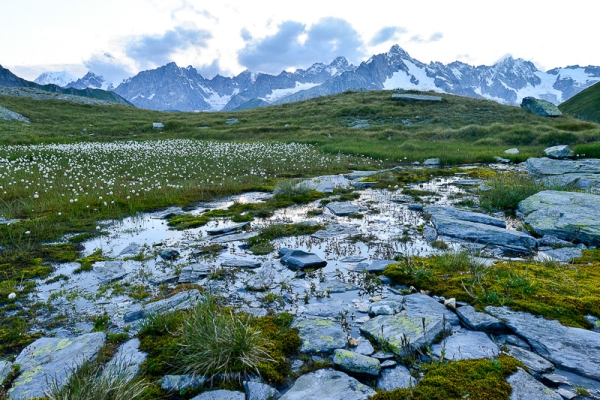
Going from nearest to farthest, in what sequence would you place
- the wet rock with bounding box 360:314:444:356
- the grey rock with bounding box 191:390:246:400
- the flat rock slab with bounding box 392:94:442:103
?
the grey rock with bounding box 191:390:246:400
the wet rock with bounding box 360:314:444:356
the flat rock slab with bounding box 392:94:442:103

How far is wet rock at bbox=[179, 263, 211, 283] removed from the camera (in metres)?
6.88

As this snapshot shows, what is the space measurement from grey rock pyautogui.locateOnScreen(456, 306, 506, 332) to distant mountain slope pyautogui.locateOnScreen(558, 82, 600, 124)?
86265 mm

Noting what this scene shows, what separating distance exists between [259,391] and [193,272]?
397 cm

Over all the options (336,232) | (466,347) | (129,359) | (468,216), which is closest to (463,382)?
(466,347)

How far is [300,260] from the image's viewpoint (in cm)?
746

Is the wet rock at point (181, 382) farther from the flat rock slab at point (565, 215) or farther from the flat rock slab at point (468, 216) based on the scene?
the flat rock slab at point (565, 215)

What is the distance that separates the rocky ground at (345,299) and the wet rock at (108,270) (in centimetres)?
4

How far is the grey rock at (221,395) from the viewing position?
11.9ft

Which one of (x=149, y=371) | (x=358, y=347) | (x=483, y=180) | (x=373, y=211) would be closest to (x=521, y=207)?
(x=373, y=211)

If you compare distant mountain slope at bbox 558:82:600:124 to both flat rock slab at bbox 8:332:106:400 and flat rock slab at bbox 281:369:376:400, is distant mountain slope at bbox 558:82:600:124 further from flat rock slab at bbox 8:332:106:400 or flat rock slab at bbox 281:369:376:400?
flat rock slab at bbox 8:332:106:400

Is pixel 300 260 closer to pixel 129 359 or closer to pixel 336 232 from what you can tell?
pixel 336 232

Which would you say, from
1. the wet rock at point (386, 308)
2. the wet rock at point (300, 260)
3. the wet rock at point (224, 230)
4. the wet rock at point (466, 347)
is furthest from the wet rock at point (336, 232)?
the wet rock at point (466, 347)

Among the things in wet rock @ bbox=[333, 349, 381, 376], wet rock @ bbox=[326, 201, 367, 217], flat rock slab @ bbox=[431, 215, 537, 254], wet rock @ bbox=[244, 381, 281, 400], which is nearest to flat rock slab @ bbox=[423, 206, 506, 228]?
flat rock slab @ bbox=[431, 215, 537, 254]

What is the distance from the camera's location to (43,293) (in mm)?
6344
